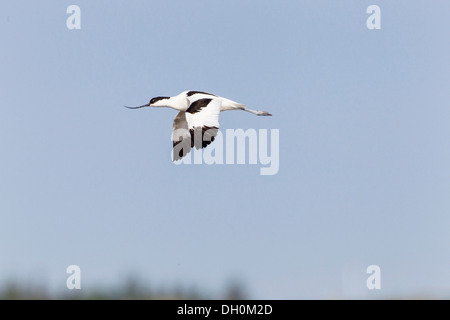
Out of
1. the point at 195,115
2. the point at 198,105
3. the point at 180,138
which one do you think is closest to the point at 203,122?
the point at 195,115

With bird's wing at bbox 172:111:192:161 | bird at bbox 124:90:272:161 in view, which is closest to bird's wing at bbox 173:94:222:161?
bird at bbox 124:90:272:161

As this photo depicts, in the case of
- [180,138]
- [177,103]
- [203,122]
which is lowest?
[180,138]

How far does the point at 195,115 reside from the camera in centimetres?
1552

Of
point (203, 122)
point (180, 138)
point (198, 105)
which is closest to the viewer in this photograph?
point (203, 122)

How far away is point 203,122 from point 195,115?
218mm

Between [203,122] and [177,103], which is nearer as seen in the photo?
[203,122]

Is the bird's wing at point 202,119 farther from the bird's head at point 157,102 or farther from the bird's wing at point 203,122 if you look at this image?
the bird's head at point 157,102

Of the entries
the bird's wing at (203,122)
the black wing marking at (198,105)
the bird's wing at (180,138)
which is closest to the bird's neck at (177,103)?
the bird's wing at (180,138)

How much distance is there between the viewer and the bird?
606 inches

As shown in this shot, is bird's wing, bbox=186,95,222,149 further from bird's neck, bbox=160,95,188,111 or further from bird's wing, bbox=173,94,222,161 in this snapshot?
bird's neck, bbox=160,95,188,111

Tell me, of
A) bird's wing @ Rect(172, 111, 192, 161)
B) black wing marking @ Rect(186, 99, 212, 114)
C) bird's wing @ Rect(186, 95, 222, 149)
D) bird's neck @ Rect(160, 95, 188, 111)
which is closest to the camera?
bird's wing @ Rect(186, 95, 222, 149)

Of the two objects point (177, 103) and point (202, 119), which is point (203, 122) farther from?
point (177, 103)
